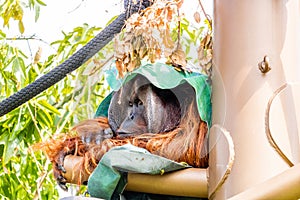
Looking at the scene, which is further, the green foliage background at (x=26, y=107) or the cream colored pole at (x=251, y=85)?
the green foliage background at (x=26, y=107)

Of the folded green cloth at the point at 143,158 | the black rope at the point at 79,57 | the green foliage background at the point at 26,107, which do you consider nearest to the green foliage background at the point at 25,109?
the green foliage background at the point at 26,107

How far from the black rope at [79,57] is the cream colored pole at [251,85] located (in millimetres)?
122

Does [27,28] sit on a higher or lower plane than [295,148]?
higher

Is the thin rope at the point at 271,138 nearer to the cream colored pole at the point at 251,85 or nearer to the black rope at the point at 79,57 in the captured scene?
the cream colored pole at the point at 251,85

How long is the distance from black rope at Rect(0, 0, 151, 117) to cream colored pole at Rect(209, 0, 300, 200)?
122 millimetres

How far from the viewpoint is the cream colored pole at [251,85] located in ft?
1.48

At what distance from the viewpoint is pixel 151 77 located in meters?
0.51

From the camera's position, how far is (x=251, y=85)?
18.2 inches

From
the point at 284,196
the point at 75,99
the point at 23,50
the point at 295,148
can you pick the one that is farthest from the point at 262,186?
the point at 23,50

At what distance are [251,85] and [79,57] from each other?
0.27 m

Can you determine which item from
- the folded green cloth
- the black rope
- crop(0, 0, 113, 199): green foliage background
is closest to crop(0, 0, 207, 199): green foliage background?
crop(0, 0, 113, 199): green foliage background

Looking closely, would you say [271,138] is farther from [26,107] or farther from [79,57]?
[26,107]

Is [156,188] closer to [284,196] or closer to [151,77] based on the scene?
[151,77]

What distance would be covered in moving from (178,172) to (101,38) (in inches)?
7.6
